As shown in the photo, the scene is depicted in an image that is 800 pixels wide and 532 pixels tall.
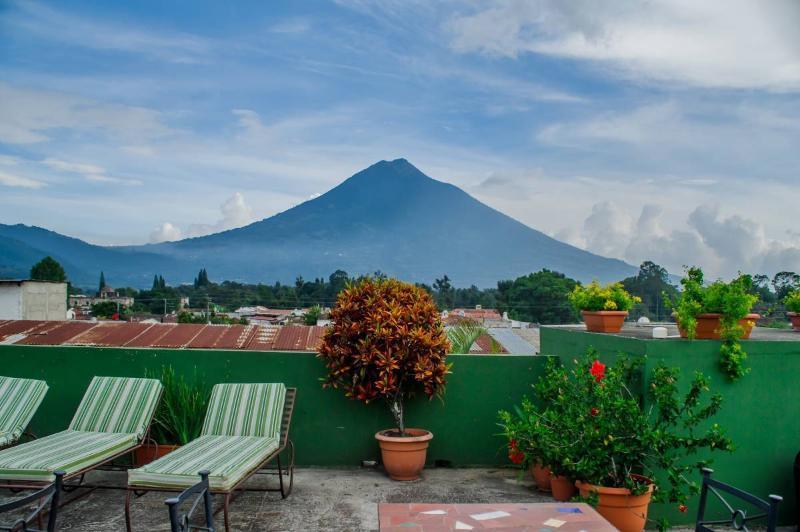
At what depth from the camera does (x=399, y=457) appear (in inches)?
236

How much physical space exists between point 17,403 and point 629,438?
4.75 metres

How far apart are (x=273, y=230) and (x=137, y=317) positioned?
114 metres

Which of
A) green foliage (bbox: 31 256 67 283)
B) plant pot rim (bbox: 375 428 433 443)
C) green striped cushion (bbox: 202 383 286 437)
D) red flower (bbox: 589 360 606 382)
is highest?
green foliage (bbox: 31 256 67 283)

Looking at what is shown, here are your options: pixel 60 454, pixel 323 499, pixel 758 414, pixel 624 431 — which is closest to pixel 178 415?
pixel 60 454

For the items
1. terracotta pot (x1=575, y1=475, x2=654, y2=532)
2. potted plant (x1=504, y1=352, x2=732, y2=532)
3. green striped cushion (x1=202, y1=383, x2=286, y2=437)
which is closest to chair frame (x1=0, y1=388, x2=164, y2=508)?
green striped cushion (x1=202, y1=383, x2=286, y2=437)

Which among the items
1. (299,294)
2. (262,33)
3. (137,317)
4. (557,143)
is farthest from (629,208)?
(137,317)

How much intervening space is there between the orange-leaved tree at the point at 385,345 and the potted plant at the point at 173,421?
118cm

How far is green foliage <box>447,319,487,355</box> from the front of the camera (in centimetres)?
818

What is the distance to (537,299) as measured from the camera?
45.5 meters

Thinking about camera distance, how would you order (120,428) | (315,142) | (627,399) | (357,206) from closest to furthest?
1. (627,399)
2. (120,428)
3. (315,142)
4. (357,206)

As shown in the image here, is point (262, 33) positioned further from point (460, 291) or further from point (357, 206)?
point (357, 206)

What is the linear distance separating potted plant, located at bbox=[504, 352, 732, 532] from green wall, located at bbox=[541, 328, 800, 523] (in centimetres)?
20

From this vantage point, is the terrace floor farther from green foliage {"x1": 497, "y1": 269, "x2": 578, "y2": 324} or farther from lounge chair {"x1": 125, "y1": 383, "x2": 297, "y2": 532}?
green foliage {"x1": 497, "y1": 269, "x2": 578, "y2": 324}

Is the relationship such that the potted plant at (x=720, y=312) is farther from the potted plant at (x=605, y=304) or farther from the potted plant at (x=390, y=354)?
the potted plant at (x=390, y=354)
